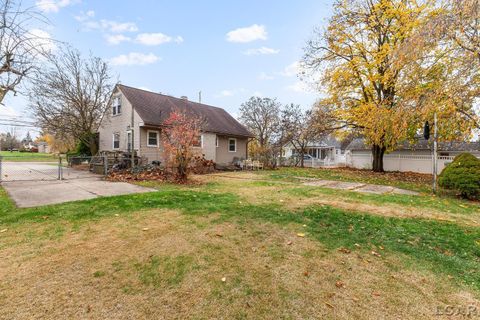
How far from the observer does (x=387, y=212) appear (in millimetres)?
5719

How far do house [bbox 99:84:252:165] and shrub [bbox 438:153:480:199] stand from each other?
13144 millimetres

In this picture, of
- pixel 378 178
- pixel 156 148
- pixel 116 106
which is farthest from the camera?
pixel 116 106

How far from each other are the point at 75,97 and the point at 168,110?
6.36 meters

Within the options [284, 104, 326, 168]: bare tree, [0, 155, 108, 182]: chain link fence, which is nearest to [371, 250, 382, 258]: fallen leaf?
[0, 155, 108, 182]: chain link fence

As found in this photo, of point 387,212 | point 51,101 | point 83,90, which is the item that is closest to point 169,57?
point 83,90

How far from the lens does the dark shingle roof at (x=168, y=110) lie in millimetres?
15859

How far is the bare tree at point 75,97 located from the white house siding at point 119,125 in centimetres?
81

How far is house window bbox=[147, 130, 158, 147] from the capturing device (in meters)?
15.8

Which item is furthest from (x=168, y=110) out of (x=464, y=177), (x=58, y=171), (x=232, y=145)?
(x=464, y=177)

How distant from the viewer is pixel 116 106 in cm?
1742

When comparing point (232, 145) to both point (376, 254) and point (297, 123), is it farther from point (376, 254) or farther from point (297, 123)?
point (376, 254)

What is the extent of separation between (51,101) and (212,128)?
11.3 meters

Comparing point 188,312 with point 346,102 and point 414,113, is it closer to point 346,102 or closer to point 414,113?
point 414,113

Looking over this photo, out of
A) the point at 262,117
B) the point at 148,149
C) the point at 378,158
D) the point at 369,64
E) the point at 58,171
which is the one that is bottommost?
the point at 58,171
